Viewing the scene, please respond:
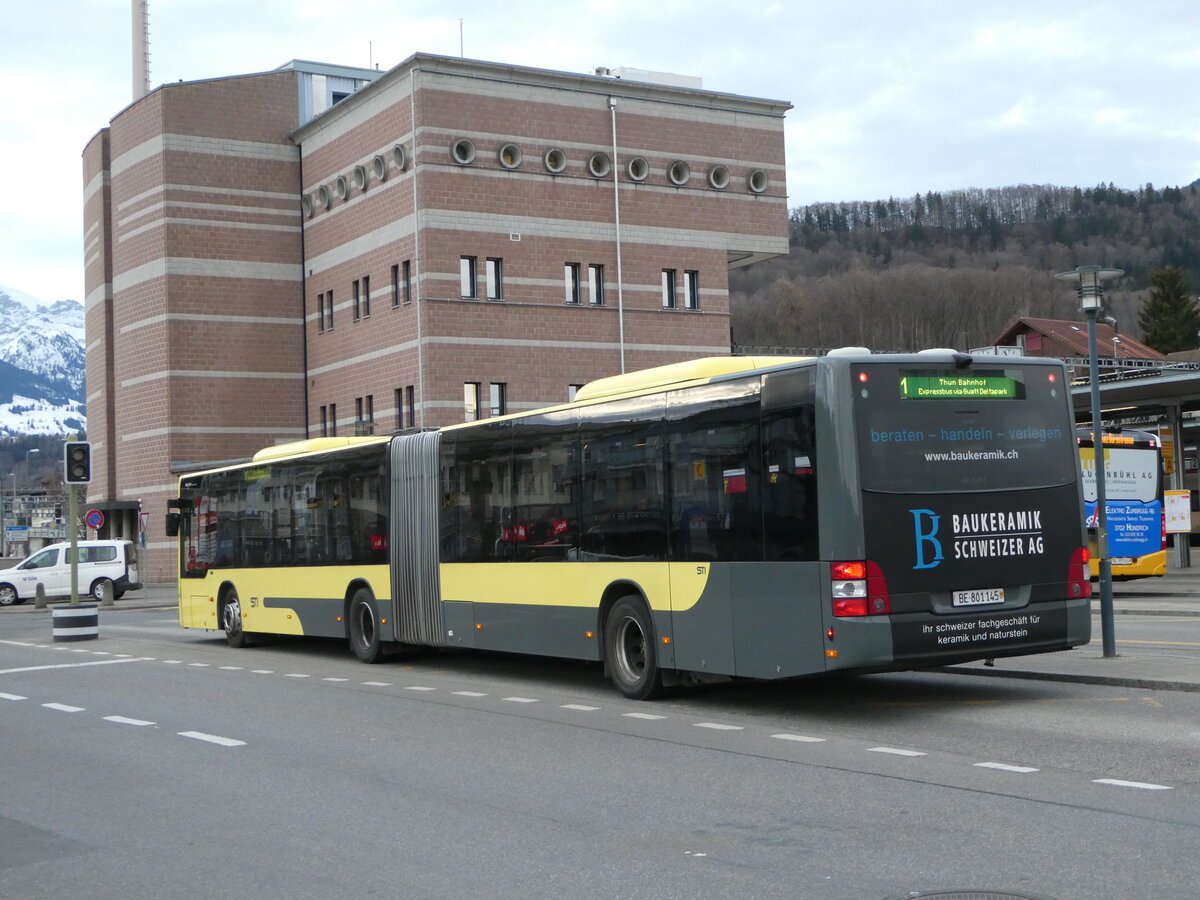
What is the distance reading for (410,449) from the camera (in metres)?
17.8

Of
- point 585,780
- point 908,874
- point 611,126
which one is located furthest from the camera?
point 611,126

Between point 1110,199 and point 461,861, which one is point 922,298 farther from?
point 461,861

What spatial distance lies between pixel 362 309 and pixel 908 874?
47.0 metres

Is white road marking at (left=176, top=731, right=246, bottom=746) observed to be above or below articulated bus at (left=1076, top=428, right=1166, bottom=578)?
below

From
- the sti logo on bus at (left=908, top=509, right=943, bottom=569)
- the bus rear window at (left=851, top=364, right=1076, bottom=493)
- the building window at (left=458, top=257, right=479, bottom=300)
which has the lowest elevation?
the sti logo on bus at (left=908, top=509, right=943, bottom=569)

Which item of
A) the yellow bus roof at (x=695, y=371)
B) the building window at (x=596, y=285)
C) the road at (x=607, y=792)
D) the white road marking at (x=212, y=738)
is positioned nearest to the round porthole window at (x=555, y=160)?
the building window at (x=596, y=285)

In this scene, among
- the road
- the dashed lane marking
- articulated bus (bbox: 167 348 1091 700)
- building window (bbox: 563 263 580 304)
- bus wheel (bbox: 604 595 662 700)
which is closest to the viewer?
the road

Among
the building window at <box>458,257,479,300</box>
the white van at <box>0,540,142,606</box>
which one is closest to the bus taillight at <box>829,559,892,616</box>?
the white van at <box>0,540,142,606</box>

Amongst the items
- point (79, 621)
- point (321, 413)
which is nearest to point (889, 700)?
point (79, 621)

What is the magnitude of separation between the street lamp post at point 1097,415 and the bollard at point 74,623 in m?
16.6

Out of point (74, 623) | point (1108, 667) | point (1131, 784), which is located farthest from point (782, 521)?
point (74, 623)

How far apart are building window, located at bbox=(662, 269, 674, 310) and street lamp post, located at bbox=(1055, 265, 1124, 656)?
36.2m

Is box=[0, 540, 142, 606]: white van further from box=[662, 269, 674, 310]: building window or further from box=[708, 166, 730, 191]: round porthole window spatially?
box=[708, 166, 730, 191]: round porthole window

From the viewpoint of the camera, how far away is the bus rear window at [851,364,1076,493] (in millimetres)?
11312
